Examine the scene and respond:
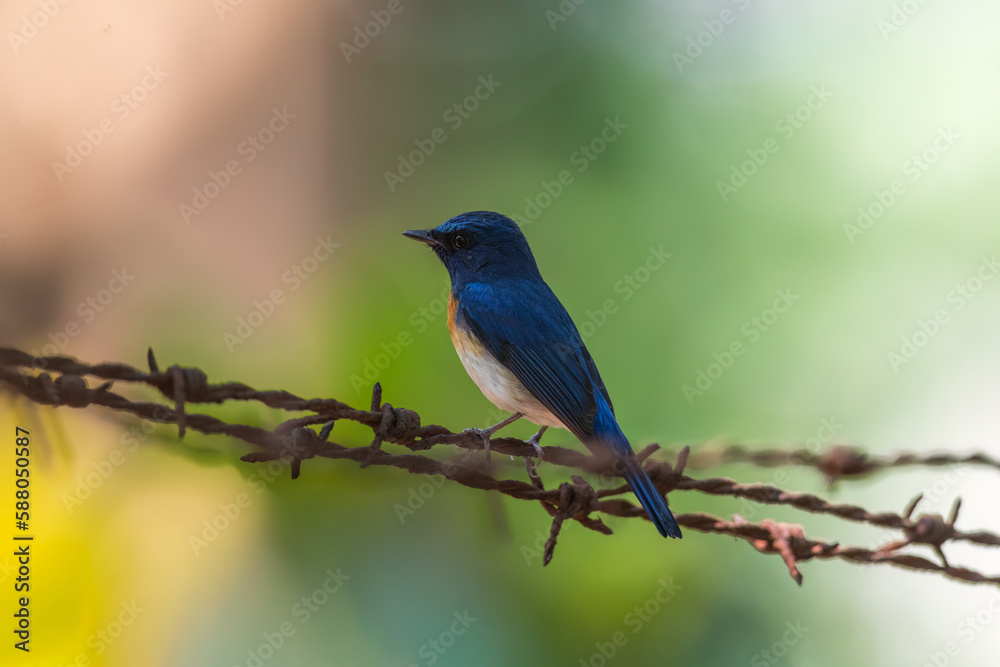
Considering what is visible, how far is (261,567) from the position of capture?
6004mm

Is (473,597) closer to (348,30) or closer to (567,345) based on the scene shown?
(567,345)

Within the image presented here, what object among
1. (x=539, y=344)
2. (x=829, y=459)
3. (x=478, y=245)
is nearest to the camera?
(x=829, y=459)

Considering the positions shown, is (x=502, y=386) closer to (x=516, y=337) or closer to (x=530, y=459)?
(x=516, y=337)

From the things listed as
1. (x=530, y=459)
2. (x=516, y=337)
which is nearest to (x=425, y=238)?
(x=516, y=337)

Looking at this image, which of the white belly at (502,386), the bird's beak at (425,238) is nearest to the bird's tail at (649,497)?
the white belly at (502,386)

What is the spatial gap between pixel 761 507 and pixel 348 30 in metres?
6.30

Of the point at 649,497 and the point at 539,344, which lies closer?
the point at 649,497

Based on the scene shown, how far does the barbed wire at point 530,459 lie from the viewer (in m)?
1.67

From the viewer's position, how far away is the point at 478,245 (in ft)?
14.2

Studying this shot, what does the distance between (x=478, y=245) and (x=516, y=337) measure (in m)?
0.85

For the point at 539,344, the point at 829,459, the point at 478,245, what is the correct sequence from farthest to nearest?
the point at 478,245 → the point at 539,344 → the point at 829,459

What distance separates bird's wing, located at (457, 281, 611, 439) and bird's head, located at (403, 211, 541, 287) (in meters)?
0.23

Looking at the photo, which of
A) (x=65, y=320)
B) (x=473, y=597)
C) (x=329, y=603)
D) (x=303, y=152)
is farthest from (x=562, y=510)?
(x=303, y=152)

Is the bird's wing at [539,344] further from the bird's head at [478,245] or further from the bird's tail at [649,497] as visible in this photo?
the bird's tail at [649,497]
